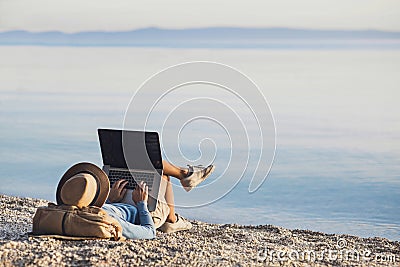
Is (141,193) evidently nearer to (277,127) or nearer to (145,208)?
(145,208)

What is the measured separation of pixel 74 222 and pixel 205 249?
67 centimetres

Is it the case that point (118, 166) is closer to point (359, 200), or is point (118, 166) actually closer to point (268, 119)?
point (359, 200)

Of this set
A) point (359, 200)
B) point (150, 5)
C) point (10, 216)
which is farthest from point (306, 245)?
point (150, 5)

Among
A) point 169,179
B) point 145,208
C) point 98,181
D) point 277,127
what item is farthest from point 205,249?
point 277,127

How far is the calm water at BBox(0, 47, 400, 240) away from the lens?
25.7 feet

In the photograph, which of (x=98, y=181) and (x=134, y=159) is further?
(x=134, y=159)

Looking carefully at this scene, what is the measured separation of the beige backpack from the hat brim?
0.30ft

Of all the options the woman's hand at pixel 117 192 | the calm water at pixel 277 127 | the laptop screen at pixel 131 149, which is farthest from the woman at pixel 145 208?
the calm water at pixel 277 127

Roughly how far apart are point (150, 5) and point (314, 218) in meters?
10.9

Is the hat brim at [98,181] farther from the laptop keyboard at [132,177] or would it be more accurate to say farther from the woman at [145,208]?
the laptop keyboard at [132,177]

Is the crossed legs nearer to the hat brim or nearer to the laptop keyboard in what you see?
the laptop keyboard

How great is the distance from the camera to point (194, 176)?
4500 millimetres

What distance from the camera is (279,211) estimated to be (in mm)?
7691

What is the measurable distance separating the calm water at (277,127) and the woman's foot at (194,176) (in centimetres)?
59
